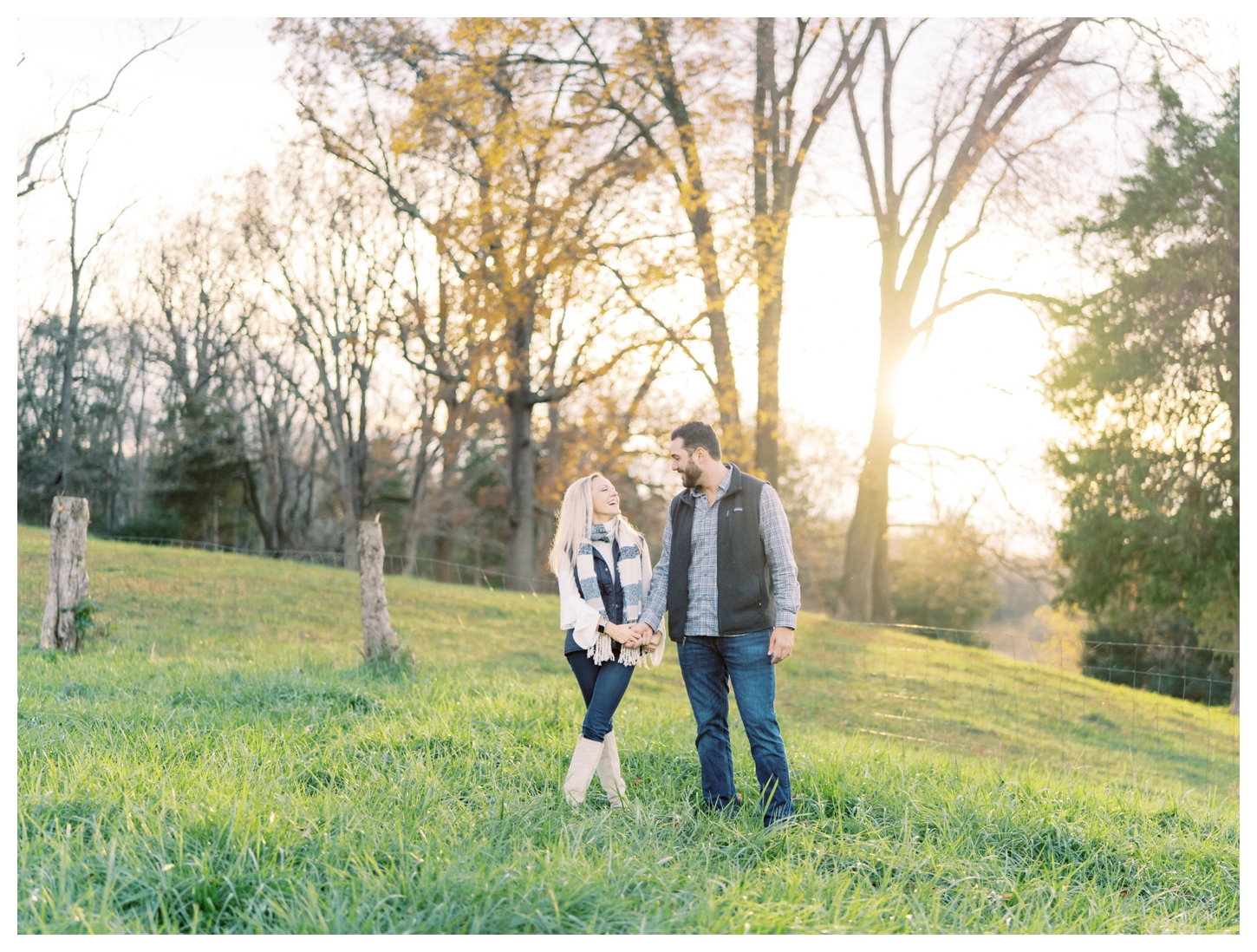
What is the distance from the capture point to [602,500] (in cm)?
429

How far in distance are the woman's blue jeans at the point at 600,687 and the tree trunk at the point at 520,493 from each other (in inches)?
554

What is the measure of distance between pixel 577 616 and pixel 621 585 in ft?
0.88

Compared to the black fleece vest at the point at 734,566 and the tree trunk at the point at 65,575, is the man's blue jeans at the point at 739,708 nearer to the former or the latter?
the black fleece vest at the point at 734,566

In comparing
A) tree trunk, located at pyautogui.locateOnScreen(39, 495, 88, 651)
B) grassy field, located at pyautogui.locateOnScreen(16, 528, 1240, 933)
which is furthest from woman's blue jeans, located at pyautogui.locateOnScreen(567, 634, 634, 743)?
tree trunk, located at pyautogui.locateOnScreen(39, 495, 88, 651)

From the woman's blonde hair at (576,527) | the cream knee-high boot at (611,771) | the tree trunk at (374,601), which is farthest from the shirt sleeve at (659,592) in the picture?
the tree trunk at (374,601)

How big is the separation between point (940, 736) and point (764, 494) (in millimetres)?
5232

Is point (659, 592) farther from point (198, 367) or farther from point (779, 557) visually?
point (198, 367)

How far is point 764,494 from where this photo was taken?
422 centimetres

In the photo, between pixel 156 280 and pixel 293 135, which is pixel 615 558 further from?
pixel 156 280

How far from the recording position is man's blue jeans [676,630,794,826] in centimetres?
→ 406

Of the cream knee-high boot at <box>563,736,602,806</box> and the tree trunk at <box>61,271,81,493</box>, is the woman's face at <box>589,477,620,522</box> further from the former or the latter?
the tree trunk at <box>61,271,81,493</box>

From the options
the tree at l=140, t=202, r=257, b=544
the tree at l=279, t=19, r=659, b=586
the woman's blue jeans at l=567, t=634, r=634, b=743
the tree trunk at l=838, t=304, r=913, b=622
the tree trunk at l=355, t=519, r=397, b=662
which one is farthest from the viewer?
the tree at l=140, t=202, r=257, b=544

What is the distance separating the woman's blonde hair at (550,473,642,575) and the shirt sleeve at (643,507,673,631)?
0.16 meters

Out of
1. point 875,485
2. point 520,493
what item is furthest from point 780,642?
point 520,493
